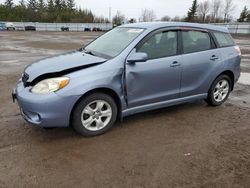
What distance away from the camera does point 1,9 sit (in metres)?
82.3

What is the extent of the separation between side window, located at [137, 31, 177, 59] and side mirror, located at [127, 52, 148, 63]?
0.22m

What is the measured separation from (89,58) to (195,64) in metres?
1.98

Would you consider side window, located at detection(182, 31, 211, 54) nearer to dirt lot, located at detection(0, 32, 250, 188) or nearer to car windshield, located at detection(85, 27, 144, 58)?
car windshield, located at detection(85, 27, 144, 58)

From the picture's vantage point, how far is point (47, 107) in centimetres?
354

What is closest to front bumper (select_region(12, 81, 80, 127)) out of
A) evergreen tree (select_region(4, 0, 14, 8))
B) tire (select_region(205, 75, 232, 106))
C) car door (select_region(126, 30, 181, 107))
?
car door (select_region(126, 30, 181, 107))

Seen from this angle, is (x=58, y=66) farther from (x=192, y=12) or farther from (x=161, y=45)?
(x=192, y=12)

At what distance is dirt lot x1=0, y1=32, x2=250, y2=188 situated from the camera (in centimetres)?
297

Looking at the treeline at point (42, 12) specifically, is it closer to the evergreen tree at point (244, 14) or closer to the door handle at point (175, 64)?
the evergreen tree at point (244, 14)

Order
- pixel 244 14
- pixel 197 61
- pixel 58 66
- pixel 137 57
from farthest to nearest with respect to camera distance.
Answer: pixel 244 14
pixel 197 61
pixel 137 57
pixel 58 66

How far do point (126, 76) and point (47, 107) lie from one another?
1273 millimetres

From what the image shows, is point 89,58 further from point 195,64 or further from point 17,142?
point 195,64

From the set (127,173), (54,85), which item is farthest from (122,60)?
(127,173)

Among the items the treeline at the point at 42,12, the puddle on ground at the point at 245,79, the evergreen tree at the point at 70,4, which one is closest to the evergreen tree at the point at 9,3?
the treeline at the point at 42,12

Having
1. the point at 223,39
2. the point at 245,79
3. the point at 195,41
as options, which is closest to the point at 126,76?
the point at 195,41
